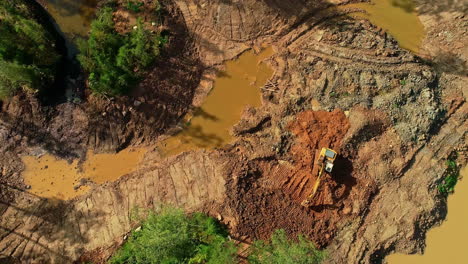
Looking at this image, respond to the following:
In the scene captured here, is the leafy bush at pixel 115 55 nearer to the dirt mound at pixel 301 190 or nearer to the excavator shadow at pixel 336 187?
the dirt mound at pixel 301 190

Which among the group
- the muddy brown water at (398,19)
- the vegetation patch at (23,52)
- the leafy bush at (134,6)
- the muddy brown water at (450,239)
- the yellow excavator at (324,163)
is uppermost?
the muddy brown water at (398,19)

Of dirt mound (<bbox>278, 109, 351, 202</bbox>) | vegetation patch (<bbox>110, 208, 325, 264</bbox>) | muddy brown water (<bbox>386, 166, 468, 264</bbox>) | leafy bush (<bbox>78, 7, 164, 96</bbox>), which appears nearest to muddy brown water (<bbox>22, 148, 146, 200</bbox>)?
vegetation patch (<bbox>110, 208, 325, 264</bbox>)

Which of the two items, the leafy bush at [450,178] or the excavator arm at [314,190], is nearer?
the excavator arm at [314,190]

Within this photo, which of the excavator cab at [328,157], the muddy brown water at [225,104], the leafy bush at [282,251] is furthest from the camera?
the muddy brown water at [225,104]

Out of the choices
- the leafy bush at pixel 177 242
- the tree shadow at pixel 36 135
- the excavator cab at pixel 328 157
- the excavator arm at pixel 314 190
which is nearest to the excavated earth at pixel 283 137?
the tree shadow at pixel 36 135

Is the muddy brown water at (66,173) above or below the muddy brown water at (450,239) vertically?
below

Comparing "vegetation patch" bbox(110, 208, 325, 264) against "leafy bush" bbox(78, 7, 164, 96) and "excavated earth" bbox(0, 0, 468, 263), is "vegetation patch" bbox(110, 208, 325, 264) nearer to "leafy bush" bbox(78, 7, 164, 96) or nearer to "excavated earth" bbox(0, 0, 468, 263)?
"excavated earth" bbox(0, 0, 468, 263)

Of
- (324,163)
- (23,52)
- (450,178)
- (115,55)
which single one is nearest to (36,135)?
(23,52)

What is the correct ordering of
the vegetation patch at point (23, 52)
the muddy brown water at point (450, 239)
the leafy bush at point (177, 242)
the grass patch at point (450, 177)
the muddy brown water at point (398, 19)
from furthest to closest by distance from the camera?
the muddy brown water at point (398, 19), the grass patch at point (450, 177), the muddy brown water at point (450, 239), the vegetation patch at point (23, 52), the leafy bush at point (177, 242)

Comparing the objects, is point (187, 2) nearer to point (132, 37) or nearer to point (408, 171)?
point (132, 37)
